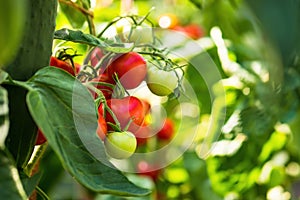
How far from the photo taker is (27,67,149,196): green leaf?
0.41 m

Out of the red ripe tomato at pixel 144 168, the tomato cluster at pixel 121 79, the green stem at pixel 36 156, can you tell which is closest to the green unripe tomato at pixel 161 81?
the tomato cluster at pixel 121 79

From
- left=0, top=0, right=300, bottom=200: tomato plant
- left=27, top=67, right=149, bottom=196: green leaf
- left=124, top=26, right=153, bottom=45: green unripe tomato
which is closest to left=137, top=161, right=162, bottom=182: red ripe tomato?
left=0, top=0, right=300, bottom=200: tomato plant

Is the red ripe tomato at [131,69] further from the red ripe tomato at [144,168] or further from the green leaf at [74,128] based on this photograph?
the red ripe tomato at [144,168]

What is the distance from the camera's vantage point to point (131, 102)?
0.64m

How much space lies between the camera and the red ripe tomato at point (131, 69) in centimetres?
63

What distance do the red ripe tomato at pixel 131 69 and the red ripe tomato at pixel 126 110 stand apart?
0.02 m

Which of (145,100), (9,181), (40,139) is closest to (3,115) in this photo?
(9,181)

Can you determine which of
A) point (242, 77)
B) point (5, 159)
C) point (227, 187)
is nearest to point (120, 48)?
point (5, 159)

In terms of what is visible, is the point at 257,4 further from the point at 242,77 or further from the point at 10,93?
the point at 242,77

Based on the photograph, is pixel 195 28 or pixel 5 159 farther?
pixel 195 28

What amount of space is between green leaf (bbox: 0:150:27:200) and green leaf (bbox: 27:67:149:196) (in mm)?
30

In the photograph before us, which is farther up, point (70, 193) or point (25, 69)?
point (25, 69)

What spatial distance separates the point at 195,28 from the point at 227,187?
0.45 meters

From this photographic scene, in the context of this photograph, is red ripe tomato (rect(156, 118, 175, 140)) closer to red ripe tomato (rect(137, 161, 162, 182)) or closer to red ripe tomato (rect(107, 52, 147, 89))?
red ripe tomato (rect(137, 161, 162, 182))
